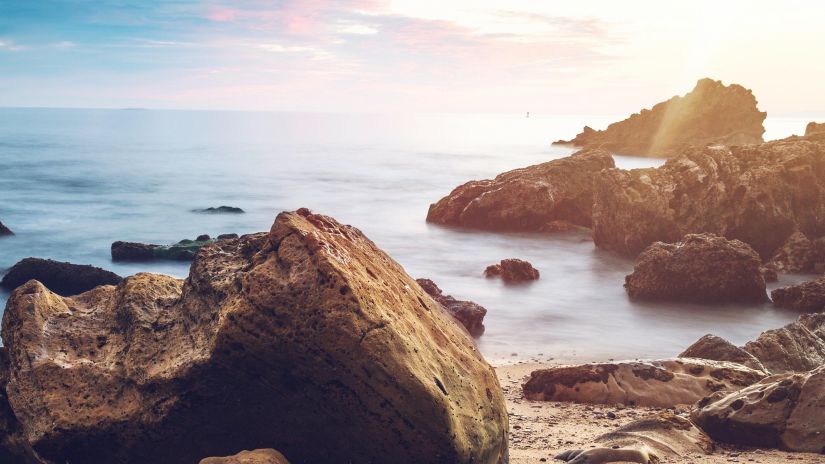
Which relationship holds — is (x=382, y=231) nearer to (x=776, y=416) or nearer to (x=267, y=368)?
(x=776, y=416)

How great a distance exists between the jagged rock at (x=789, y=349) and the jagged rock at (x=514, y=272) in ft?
25.9

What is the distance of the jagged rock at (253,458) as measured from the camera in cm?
478

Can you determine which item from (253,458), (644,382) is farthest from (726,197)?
(253,458)

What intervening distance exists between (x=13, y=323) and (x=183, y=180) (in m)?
40.3

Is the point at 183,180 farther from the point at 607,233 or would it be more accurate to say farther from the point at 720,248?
the point at 720,248

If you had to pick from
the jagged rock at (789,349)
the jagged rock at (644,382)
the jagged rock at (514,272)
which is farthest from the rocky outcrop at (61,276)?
the jagged rock at (789,349)

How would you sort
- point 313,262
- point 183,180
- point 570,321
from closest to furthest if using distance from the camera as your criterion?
point 313,262
point 570,321
point 183,180

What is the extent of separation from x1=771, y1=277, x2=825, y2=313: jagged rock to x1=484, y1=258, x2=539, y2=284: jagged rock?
4866 mm

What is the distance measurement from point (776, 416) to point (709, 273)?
30.7 feet

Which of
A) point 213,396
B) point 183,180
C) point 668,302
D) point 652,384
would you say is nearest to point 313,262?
point 213,396

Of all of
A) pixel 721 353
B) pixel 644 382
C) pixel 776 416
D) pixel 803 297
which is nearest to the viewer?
pixel 776 416

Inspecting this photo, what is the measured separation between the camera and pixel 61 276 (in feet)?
49.5

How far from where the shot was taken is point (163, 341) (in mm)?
5648

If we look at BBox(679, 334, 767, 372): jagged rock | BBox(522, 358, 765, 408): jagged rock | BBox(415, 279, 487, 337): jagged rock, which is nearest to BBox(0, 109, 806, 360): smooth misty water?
BBox(415, 279, 487, 337): jagged rock
